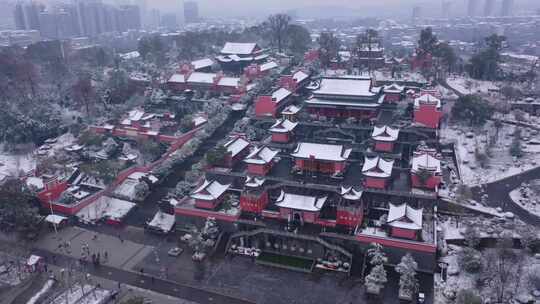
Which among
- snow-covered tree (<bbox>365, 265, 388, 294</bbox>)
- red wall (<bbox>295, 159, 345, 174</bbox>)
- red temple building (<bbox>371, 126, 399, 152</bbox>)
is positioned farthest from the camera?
red temple building (<bbox>371, 126, 399, 152</bbox>)

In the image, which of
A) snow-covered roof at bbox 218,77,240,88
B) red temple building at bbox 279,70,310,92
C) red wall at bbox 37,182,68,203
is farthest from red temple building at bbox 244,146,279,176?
snow-covered roof at bbox 218,77,240,88

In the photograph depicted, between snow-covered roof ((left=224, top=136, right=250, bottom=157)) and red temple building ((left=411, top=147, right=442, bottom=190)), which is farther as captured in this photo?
snow-covered roof ((left=224, top=136, right=250, bottom=157))

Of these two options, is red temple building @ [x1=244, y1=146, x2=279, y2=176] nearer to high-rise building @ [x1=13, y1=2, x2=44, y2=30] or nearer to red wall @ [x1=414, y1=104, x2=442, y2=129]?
red wall @ [x1=414, y1=104, x2=442, y2=129]

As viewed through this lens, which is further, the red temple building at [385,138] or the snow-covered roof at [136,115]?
the snow-covered roof at [136,115]

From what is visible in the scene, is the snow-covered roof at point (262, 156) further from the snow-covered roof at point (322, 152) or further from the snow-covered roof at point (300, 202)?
the snow-covered roof at point (300, 202)

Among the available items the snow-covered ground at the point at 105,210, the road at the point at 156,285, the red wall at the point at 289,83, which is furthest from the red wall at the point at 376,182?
the red wall at the point at 289,83

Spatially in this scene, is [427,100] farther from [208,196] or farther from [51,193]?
[51,193]

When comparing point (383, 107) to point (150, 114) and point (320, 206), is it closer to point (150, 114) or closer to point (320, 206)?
point (320, 206)
